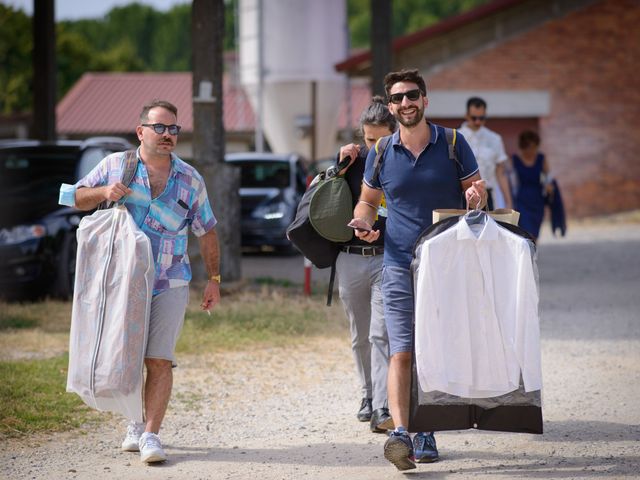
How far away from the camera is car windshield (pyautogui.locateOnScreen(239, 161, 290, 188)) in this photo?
69.4 feet

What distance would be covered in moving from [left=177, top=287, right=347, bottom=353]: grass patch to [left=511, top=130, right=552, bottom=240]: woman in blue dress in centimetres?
217

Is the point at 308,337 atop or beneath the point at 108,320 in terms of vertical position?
beneath

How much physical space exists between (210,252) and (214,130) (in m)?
7.76

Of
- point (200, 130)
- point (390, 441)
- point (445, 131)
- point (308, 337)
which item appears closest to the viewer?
point (390, 441)

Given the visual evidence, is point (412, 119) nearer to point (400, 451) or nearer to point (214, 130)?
point (400, 451)

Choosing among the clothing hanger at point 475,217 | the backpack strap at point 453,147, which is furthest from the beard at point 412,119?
the clothing hanger at point 475,217

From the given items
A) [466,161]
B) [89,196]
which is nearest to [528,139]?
[466,161]

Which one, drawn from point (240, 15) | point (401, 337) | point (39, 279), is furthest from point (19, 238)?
point (240, 15)

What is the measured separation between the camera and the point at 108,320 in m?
6.64

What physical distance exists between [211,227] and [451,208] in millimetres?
1400

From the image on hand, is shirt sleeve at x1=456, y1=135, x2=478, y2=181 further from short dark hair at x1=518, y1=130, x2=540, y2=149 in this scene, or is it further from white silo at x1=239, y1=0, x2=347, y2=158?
white silo at x1=239, y1=0, x2=347, y2=158

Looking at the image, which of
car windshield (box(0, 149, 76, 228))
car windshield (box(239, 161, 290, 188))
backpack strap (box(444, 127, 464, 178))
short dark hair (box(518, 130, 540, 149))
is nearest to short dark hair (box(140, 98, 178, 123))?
backpack strap (box(444, 127, 464, 178))

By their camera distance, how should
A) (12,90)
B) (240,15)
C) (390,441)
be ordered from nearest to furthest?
(390,441)
(240,15)
(12,90)

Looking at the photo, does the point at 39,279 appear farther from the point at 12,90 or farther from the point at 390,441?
the point at 12,90
